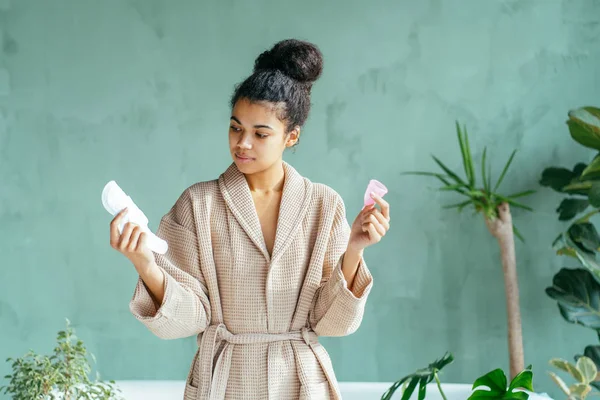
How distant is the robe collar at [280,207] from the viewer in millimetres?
1804

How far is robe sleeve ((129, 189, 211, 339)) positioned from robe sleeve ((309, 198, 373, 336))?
0.25 metres

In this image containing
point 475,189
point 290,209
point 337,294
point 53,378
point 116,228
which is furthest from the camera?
point 475,189

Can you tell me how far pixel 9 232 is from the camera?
3.39m

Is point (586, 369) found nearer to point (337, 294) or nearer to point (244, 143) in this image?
point (337, 294)

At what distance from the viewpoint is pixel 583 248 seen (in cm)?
298

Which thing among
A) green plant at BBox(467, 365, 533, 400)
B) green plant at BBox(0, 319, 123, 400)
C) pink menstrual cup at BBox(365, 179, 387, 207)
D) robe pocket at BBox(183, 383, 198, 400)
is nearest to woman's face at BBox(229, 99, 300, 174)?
pink menstrual cup at BBox(365, 179, 387, 207)

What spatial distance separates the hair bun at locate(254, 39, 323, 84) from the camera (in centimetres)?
176

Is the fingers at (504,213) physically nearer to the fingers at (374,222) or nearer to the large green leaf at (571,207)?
the large green leaf at (571,207)

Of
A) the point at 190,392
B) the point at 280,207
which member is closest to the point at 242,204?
the point at 280,207

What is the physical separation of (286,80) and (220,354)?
2.05ft

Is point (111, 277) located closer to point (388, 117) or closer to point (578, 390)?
point (388, 117)

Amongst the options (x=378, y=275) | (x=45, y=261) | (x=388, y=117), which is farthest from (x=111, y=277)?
(x=388, y=117)

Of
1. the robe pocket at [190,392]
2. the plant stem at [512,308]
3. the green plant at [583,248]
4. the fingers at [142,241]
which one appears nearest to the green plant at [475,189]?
the plant stem at [512,308]

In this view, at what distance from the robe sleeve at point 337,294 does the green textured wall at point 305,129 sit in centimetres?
157
